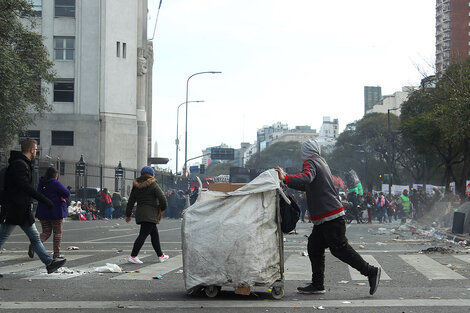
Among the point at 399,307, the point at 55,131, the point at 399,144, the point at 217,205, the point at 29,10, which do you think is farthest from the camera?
the point at 399,144

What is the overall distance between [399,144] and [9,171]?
70.3 meters

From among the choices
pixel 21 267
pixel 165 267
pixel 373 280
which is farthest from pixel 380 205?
pixel 373 280

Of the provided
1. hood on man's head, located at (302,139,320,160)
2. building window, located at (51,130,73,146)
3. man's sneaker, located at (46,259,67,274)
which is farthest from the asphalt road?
building window, located at (51,130,73,146)

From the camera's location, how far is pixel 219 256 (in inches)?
285

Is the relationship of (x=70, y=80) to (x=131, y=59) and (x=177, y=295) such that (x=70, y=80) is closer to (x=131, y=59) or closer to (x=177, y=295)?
(x=131, y=59)

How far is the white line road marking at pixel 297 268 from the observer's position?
390 inches

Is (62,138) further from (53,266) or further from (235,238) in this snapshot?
(235,238)

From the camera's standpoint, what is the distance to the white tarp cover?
23.6ft

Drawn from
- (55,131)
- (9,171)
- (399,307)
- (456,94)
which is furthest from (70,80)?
(399,307)

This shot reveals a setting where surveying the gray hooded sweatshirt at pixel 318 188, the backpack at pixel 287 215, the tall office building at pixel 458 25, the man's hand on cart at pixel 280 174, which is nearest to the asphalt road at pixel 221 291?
the backpack at pixel 287 215

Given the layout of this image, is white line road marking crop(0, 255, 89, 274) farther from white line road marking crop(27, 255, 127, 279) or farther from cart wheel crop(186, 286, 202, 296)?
cart wheel crop(186, 286, 202, 296)

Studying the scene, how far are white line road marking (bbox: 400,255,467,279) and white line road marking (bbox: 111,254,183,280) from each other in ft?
12.3

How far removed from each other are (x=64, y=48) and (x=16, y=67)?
28811 millimetres

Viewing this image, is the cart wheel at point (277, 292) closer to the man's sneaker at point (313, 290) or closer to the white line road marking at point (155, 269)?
the man's sneaker at point (313, 290)
